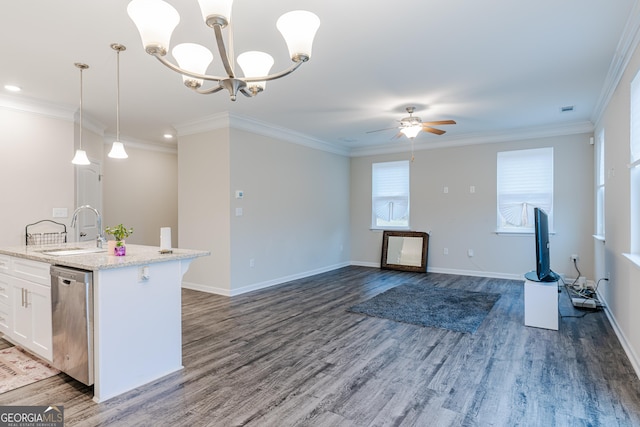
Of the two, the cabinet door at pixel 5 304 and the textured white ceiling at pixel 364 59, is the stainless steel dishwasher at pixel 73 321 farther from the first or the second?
the textured white ceiling at pixel 364 59

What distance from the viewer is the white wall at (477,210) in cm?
566

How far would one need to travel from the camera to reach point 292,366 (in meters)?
2.82

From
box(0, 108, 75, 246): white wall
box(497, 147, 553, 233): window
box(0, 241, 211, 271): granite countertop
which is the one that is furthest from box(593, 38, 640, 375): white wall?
box(0, 108, 75, 246): white wall

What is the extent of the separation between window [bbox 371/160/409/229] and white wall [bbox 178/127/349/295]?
1.54 metres

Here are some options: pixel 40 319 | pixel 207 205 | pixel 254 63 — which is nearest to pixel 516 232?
pixel 207 205

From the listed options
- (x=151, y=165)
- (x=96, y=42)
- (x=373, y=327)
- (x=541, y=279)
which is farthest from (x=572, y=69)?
(x=151, y=165)

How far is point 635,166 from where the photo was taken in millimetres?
2766

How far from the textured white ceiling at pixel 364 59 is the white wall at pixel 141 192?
1.44m

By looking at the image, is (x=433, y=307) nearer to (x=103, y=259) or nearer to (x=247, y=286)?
(x=247, y=286)

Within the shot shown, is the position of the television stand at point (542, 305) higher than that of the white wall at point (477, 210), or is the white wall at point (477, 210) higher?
the white wall at point (477, 210)

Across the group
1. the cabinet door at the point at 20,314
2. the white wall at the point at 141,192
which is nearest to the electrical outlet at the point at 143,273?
the cabinet door at the point at 20,314

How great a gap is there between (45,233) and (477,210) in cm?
670

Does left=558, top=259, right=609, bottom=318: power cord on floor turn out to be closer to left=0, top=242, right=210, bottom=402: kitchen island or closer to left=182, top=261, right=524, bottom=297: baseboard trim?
left=182, top=261, right=524, bottom=297: baseboard trim

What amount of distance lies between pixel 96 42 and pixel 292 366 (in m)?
3.08
